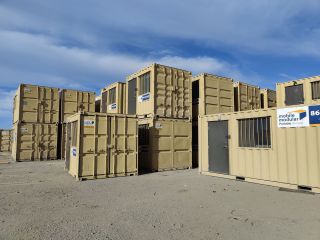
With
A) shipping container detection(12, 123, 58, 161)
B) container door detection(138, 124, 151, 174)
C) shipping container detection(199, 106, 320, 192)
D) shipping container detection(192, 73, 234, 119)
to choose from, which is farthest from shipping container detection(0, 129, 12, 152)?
shipping container detection(199, 106, 320, 192)

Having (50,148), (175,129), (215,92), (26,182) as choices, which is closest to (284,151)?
(175,129)

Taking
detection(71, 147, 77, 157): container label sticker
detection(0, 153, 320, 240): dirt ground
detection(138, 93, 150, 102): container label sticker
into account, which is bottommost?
detection(0, 153, 320, 240): dirt ground

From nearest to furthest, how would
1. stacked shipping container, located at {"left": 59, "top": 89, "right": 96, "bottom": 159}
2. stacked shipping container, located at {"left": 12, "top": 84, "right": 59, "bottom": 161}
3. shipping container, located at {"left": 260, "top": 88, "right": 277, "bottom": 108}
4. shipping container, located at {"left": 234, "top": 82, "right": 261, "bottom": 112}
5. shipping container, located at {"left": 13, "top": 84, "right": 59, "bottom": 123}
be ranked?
1. shipping container, located at {"left": 234, "top": 82, "right": 261, "bottom": 112}
2. stacked shipping container, located at {"left": 12, "top": 84, "right": 59, "bottom": 161}
3. shipping container, located at {"left": 13, "top": 84, "right": 59, "bottom": 123}
4. shipping container, located at {"left": 260, "top": 88, "right": 277, "bottom": 108}
5. stacked shipping container, located at {"left": 59, "top": 89, "right": 96, "bottom": 159}

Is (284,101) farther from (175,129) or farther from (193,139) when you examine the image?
(175,129)

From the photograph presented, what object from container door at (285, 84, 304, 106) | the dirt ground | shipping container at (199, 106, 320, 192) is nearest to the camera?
the dirt ground

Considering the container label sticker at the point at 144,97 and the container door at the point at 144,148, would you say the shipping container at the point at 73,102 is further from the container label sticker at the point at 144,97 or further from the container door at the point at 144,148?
the container door at the point at 144,148

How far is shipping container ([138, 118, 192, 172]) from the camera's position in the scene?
12148 millimetres

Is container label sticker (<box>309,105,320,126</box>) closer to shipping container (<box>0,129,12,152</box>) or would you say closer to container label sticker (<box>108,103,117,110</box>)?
container label sticker (<box>108,103,117,110</box>)

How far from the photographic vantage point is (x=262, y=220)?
16.6 ft

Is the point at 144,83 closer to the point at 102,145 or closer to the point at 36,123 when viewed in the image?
the point at 102,145

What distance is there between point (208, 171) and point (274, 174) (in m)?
3.14

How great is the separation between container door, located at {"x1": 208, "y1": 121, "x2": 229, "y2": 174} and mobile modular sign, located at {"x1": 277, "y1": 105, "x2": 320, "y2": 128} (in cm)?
243

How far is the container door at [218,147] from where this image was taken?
10.4m

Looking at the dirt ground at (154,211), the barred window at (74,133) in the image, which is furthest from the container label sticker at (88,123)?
the dirt ground at (154,211)
